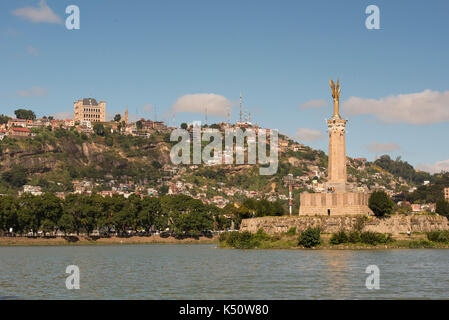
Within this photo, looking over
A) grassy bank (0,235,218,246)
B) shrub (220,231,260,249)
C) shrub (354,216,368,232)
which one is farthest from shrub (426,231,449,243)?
grassy bank (0,235,218,246)

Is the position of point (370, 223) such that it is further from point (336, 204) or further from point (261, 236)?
point (261, 236)

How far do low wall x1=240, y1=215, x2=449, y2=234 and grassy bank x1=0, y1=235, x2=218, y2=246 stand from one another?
148 ft

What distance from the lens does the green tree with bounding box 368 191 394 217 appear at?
8912cm

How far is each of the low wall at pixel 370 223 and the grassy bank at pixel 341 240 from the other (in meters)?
1.27

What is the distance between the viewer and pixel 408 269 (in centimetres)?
5141

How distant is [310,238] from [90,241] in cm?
6061

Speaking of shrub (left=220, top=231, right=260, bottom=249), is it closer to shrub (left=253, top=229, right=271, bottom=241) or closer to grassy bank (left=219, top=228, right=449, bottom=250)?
grassy bank (left=219, top=228, right=449, bottom=250)

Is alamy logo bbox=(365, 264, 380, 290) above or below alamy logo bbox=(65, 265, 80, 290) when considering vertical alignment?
above

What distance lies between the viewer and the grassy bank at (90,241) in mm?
123312

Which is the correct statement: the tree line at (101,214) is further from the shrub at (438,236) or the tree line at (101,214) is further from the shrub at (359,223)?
the shrub at (438,236)

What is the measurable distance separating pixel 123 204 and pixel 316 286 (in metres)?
98.4

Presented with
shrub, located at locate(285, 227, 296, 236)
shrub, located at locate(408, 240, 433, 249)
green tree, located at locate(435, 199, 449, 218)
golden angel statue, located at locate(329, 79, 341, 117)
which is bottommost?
shrub, located at locate(408, 240, 433, 249)

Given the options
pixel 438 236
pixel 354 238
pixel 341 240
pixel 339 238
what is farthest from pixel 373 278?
pixel 438 236
